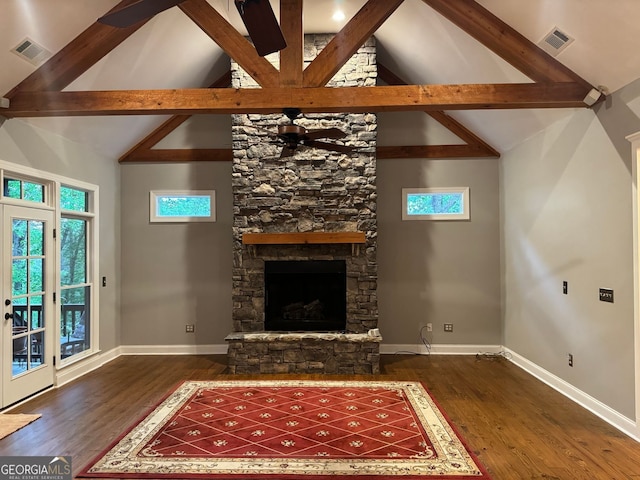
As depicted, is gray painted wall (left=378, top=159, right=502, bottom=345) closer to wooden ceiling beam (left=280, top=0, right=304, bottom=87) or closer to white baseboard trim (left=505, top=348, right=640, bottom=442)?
white baseboard trim (left=505, top=348, right=640, bottom=442)

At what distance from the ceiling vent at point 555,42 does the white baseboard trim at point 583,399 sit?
315 centimetres

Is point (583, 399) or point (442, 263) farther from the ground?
point (442, 263)

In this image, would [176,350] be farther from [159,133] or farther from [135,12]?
[135,12]

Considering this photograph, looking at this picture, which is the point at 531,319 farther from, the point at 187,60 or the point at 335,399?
→ the point at 187,60

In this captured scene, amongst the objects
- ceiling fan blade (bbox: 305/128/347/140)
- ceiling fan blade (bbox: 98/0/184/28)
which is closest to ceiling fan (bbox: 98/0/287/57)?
ceiling fan blade (bbox: 98/0/184/28)

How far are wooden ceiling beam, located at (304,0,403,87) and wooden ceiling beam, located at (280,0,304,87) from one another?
0.32ft

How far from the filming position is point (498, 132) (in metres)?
5.43

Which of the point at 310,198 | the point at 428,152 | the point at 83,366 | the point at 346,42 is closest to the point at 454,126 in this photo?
the point at 428,152

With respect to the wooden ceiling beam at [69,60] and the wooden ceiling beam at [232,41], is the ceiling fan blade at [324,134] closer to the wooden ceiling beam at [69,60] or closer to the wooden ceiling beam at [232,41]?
the wooden ceiling beam at [232,41]

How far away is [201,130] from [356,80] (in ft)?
8.11

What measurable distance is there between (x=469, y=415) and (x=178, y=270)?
14.5 ft

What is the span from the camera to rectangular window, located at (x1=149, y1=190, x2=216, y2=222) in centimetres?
614

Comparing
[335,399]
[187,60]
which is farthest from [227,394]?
[187,60]

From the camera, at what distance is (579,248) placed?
13.3ft
